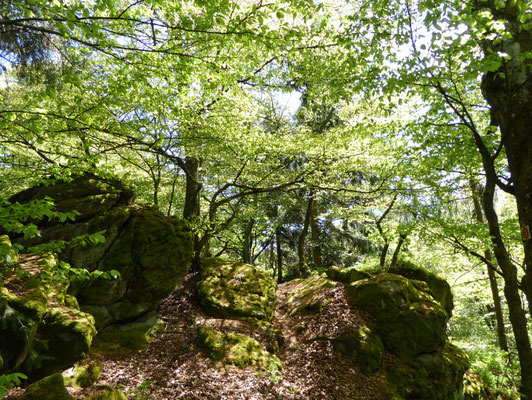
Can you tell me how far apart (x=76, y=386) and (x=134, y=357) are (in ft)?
5.04

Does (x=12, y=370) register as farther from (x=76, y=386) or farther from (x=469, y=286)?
(x=469, y=286)

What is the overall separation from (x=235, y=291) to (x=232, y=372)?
329cm

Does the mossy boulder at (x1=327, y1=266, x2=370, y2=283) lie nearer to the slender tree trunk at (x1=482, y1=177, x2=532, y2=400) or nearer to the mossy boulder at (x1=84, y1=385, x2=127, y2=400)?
the slender tree trunk at (x1=482, y1=177, x2=532, y2=400)

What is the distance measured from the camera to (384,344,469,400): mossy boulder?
6004 millimetres

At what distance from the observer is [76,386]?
436 cm

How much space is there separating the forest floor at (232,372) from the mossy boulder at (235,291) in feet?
1.79

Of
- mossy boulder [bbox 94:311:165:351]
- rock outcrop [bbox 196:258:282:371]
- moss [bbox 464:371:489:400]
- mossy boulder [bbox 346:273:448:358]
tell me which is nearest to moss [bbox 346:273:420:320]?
mossy boulder [bbox 346:273:448:358]

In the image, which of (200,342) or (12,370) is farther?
(200,342)

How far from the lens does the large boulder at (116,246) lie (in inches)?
251

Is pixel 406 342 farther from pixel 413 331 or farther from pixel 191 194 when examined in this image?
pixel 191 194

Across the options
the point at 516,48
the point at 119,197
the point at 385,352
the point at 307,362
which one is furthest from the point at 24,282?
the point at 516,48

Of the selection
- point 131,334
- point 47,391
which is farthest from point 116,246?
point 47,391

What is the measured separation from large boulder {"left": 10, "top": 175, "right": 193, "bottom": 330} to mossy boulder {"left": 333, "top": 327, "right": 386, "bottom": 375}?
451 cm

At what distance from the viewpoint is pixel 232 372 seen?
5539 mm
